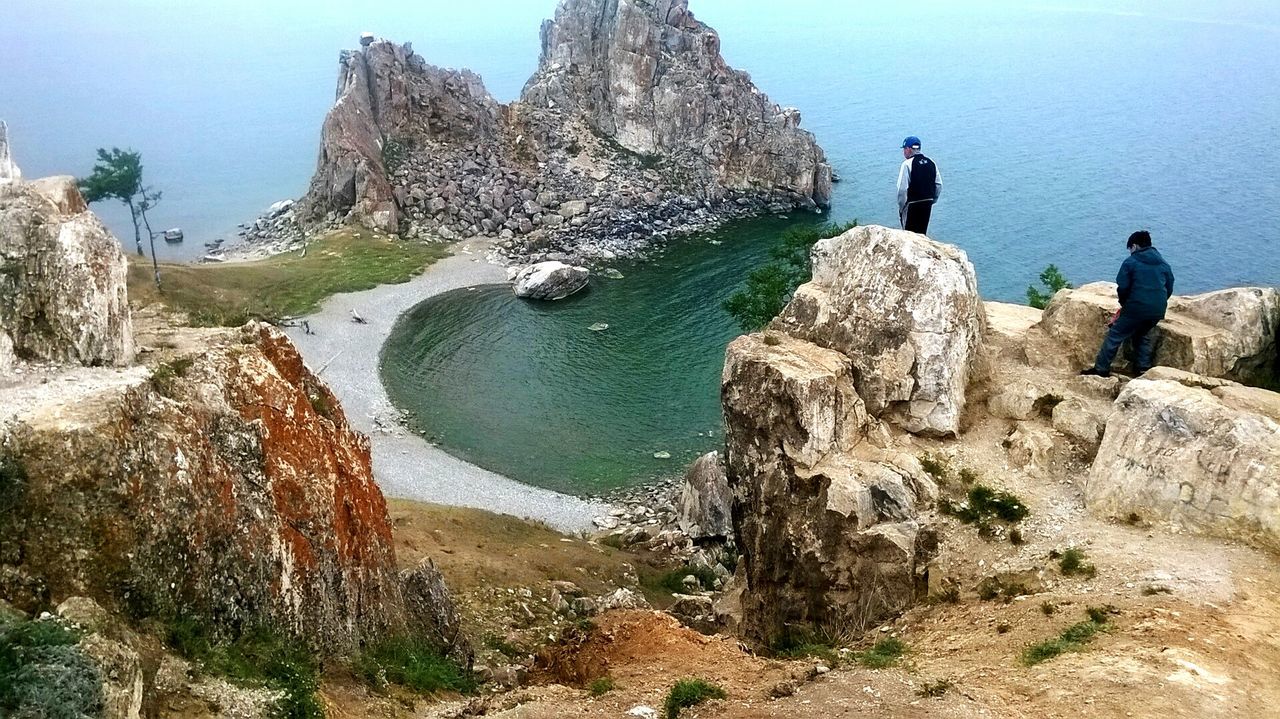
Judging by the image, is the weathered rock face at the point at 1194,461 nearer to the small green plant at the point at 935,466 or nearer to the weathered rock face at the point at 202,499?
the small green plant at the point at 935,466

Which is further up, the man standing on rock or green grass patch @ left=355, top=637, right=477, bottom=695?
the man standing on rock

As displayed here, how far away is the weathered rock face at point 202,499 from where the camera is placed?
1217 cm

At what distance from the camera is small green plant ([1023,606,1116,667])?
14.0 metres

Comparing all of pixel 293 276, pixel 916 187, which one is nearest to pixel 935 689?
pixel 916 187

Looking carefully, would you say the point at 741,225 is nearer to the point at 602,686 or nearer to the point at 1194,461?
the point at 1194,461

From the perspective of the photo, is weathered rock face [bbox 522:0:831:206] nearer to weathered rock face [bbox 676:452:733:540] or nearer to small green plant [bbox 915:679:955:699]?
weathered rock face [bbox 676:452:733:540]

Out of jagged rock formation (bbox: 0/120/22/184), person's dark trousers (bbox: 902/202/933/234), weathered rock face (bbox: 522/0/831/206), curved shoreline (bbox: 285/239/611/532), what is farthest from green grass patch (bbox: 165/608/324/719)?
weathered rock face (bbox: 522/0/831/206)

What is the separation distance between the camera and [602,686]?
50.9 feet

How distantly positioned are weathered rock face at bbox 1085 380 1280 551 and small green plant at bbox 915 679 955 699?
7.33m

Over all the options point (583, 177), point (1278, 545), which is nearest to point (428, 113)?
point (583, 177)

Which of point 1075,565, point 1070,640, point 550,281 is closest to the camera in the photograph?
point 1070,640

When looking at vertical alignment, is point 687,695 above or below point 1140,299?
below

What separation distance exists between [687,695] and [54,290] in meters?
13.1

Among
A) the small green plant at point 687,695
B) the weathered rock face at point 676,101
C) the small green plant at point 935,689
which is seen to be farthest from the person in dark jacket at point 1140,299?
the weathered rock face at point 676,101
